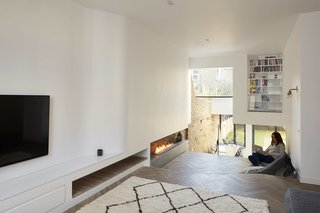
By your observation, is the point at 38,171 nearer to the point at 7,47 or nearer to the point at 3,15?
the point at 7,47

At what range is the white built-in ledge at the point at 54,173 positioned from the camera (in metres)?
2.27

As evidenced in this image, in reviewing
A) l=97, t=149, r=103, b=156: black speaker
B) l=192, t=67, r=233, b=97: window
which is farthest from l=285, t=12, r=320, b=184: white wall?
l=192, t=67, r=233, b=97: window

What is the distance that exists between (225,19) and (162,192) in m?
3.04

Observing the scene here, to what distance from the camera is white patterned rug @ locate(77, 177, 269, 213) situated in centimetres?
255

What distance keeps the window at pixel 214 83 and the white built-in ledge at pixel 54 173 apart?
624 centimetres

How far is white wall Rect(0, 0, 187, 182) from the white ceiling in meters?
0.37

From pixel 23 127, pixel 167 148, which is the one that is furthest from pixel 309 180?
pixel 23 127

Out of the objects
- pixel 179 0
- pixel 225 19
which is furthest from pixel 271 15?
pixel 179 0

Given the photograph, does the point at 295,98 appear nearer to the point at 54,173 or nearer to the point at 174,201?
the point at 174,201

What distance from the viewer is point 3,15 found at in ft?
8.07

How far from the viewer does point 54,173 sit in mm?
2729

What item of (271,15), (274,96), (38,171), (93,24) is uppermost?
(271,15)

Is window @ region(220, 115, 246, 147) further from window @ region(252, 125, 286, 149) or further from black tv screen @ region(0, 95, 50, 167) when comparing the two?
black tv screen @ region(0, 95, 50, 167)

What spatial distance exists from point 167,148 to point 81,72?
3.18m
